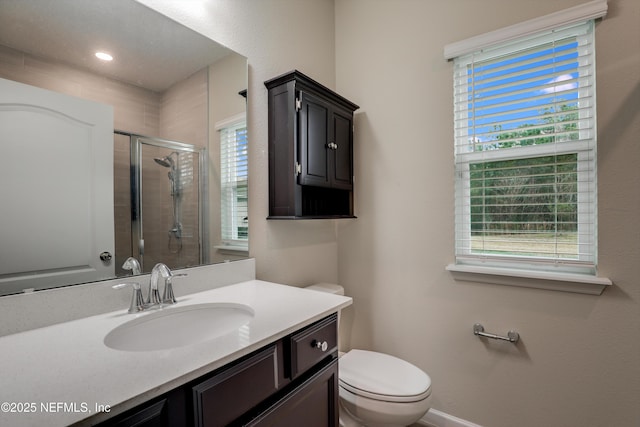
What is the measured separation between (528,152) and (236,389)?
5.37ft

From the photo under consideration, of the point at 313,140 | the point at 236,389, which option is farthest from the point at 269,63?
the point at 236,389

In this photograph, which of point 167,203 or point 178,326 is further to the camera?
point 167,203

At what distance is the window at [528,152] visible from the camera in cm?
135

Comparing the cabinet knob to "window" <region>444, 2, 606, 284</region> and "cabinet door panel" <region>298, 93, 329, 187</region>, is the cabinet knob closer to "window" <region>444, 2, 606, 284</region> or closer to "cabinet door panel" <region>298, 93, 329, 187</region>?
"cabinet door panel" <region>298, 93, 329, 187</region>

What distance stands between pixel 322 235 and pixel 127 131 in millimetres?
1248

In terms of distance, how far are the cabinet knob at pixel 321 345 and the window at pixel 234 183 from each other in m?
0.64

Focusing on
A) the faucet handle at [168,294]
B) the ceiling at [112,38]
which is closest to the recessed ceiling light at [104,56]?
the ceiling at [112,38]

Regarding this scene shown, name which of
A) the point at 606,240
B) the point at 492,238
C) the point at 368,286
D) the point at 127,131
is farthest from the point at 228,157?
the point at 606,240

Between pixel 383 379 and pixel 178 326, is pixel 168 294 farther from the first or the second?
pixel 383 379

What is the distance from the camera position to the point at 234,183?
4.68 ft

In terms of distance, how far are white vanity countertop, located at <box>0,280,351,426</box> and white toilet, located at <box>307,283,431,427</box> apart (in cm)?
57

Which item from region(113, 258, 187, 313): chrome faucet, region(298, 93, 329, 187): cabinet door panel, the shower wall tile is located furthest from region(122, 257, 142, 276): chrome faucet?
region(298, 93, 329, 187): cabinet door panel

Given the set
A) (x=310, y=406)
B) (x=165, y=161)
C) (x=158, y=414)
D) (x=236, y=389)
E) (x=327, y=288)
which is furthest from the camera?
(x=327, y=288)

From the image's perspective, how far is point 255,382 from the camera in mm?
776
